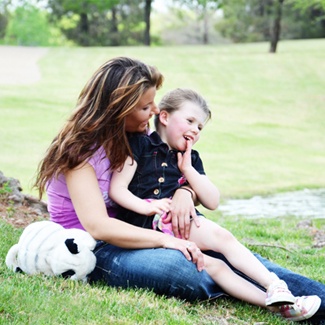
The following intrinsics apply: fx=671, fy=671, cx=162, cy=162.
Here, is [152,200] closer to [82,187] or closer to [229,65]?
[82,187]

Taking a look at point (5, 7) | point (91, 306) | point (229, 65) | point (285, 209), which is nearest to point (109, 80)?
point (91, 306)

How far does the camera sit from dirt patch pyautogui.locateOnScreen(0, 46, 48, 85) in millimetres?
27828

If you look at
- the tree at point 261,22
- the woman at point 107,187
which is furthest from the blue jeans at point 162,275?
the tree at point 261,22

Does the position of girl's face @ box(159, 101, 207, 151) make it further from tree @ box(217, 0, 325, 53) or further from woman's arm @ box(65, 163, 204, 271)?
tree @ box(217, 0, 325, 53)

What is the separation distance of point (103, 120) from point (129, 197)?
47 cm

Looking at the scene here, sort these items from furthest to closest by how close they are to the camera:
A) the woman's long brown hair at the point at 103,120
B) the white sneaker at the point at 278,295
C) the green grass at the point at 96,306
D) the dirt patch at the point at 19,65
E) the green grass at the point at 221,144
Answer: the dirt patch at the point at 19,65, the woman's long brown hair at the point at 103,120, the white sneaker at the point at 278,295, the green grass at the point at 221,144, the green grass at the point at 96,306

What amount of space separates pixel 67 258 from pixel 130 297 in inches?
17.2

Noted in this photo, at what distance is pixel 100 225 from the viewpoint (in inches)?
148

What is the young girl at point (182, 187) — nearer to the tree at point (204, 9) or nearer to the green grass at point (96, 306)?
the green grass at point (96, 306)

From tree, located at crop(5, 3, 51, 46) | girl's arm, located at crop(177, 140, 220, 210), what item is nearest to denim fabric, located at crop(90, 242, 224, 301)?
girl's arm, located at crop(177, 140, 220, 210)

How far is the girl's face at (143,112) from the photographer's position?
390 centimetres

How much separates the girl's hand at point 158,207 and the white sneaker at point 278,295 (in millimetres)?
740

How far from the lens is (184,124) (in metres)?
4.21

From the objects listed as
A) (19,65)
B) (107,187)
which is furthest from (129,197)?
(19,65)
